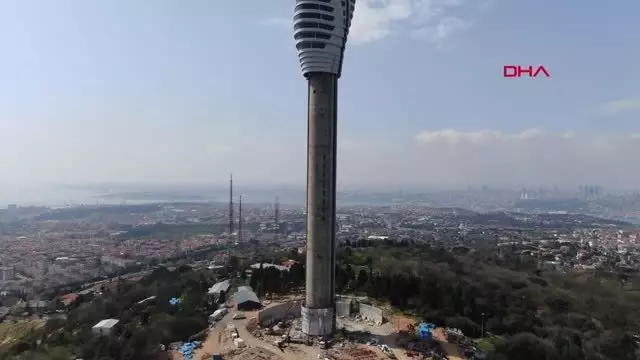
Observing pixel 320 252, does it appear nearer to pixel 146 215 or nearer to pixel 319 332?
pixel 319 332

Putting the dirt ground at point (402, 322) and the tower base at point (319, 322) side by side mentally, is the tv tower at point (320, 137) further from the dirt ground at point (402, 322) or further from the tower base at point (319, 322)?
the dirt ground at point (402, 322)

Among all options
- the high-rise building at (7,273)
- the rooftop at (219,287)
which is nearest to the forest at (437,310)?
the rooftop at (219,287)

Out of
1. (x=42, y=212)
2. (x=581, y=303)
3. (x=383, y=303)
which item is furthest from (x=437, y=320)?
(x=42, y=212)

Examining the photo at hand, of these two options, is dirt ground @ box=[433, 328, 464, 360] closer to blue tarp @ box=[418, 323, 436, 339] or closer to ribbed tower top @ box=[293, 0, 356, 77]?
blue tarp @ box=[418, 323, 436, 339]

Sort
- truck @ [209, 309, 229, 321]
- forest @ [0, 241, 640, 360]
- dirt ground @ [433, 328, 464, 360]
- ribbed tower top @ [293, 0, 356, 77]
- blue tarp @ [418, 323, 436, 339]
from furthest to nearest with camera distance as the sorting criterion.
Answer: truck @ [209, 309, 229, 321] → ribbed tower top @ [293, 0, 356, 77] → blue tarp @ [418, 323, 436, 339] → forest @ [0, 241, 640, 360] → dirt ground @ [433, 328, 464, 360]

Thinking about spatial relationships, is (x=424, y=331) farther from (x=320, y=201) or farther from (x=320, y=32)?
(x=320, y=32)

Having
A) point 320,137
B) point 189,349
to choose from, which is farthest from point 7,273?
point 320,137

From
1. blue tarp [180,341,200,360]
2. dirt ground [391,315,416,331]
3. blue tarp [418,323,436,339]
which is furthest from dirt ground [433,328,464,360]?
blue tarp [180,341,200,360]
